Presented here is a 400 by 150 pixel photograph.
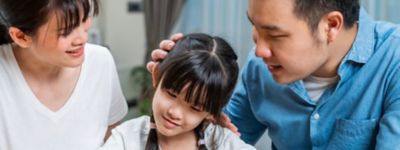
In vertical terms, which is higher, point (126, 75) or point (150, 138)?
point (150, 138)

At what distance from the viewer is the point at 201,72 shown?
107 centimetres

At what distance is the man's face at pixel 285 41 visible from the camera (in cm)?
110

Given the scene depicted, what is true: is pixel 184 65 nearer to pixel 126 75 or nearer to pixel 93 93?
pixel 93 93

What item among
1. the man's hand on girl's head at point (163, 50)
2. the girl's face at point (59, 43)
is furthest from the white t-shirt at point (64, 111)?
the man's hand on girl's head at point (163, 50)

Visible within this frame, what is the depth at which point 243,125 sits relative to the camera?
1.49 meters

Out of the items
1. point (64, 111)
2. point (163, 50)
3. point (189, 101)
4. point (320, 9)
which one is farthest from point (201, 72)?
point (64, 111)

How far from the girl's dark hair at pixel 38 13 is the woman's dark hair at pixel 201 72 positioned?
22cm

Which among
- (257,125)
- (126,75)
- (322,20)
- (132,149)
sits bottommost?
(126,75)

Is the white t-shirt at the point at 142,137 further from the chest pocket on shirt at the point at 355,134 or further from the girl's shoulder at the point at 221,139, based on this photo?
the chest pocket on shirt at the point at 355,134

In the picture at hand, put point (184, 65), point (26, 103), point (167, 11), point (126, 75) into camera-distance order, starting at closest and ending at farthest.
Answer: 1. point (184, 65)
2. point (26, 103)
3. point (167, 11)
4. point (126, 75)

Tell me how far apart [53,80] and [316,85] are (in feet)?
2.29

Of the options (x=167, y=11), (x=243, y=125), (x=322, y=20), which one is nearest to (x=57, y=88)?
(x=243, y=125)

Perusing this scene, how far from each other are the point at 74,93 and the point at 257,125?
0.55 m

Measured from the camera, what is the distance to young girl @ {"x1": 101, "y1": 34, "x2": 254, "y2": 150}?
107cm
